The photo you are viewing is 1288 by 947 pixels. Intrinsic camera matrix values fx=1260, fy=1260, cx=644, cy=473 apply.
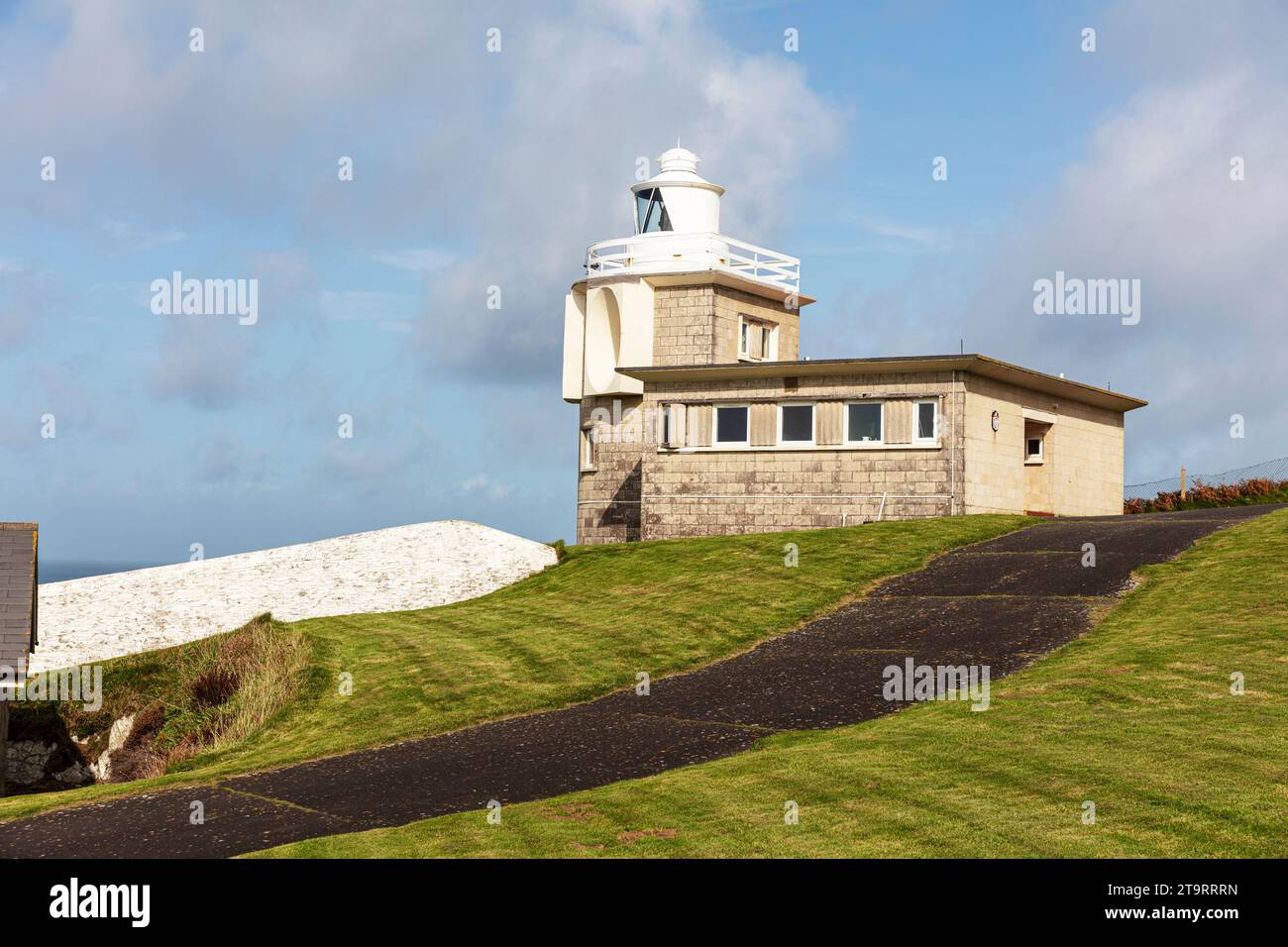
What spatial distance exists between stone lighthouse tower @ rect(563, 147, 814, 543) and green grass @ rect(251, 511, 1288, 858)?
23750 mm

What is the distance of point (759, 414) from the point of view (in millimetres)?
33344

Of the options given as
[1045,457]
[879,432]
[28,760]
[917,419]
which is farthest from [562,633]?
[1045,457]

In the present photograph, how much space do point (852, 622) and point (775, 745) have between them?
711cm

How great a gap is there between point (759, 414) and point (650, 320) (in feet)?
22.6

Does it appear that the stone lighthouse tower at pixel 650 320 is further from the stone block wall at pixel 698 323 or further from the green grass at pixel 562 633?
the green grass at pixel 562 633

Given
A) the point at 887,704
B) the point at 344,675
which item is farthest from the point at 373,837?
the point at 344,675

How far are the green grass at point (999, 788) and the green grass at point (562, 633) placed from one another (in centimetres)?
517

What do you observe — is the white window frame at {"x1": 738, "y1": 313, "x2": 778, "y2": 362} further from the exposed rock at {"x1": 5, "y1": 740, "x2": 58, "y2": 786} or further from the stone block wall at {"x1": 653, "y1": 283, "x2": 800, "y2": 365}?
the exposed rock at {"x1": 5, "y1": 740, "x2": 58, "y2": 786}

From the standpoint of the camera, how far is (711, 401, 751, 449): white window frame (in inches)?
1318

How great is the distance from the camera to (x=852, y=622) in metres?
20.4

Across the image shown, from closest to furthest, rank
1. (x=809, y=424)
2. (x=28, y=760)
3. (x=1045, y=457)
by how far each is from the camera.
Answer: (x=28, y=760), (x=809, y=424), (x=1045, y=457)

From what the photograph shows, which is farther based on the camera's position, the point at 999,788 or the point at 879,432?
the point at 879,432

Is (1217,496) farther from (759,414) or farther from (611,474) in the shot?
(611,474)
